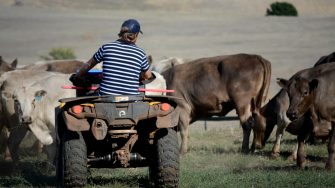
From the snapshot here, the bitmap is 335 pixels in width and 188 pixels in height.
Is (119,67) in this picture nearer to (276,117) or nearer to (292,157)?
(292,157)

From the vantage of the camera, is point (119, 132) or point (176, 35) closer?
point (119, 132)

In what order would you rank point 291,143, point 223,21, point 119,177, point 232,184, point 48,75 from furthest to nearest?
point 223,21, point 291,143, point 48,75, point 119,177, point 232,184

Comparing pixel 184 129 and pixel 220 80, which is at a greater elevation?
pixel 220 80

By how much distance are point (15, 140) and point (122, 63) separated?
6667 mm

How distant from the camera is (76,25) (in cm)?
7225

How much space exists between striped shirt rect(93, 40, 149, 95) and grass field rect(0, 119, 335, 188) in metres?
1.58

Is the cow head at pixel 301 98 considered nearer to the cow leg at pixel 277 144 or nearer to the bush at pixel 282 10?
the cow leg at pixel 277 144

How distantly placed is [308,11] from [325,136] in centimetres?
9275

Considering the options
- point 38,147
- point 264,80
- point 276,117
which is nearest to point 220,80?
point 264,80

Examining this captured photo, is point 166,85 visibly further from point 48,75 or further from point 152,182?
point 152,182

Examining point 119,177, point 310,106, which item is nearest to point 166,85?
point 310,106

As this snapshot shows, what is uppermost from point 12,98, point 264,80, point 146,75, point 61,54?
point 146,75

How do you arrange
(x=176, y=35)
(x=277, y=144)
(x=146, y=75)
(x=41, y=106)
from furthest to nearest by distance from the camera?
(x=176, y=35), (x=277, y=144), (x=41, y=106), (x=146, y=75)

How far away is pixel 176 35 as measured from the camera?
66.0 meters
